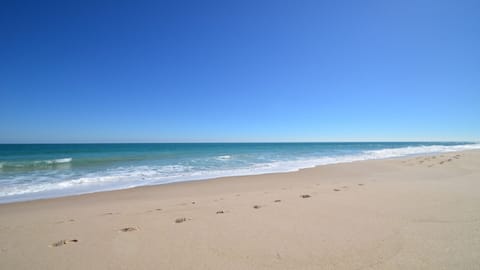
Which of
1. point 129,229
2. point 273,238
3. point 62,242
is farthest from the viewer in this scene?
point 129,229

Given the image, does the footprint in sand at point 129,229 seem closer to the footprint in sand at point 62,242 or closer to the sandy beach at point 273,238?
the sandy beach at point 273,238

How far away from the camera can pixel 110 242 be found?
3016 millimetres

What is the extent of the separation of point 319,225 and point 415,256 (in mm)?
1205

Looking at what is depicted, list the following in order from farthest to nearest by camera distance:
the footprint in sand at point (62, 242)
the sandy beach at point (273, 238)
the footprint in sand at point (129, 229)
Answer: the footprint in sand at point (129, 229), the footprint in sand at point (62, 242), the sandy beach at point (273, 238)

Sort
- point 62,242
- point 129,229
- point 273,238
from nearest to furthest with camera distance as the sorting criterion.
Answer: point 273,238 < point 62,242 < point 129,229

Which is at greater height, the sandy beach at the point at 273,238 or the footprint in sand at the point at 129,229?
the sandy beach at the point at 273,238

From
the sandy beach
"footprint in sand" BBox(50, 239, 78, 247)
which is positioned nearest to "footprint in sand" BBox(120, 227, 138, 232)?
the sandy beach

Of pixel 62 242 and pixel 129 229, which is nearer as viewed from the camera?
pixel 62 242

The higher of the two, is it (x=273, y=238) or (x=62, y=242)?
(x=273, y=238)

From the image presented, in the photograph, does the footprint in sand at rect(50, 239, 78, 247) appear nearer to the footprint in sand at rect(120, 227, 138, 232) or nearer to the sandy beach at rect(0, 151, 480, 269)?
the sandy beach at rect(0, 151, 480, 269)

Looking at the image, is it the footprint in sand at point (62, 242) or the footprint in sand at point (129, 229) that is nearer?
the footprint in sand at point (62, 242)

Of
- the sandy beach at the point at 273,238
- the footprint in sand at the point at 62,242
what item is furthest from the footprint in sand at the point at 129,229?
the footprint in sand at the point at 62,242

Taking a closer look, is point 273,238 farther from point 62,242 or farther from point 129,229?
point 62,242

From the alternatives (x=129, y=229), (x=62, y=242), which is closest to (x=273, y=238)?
(x=129, y=229)
